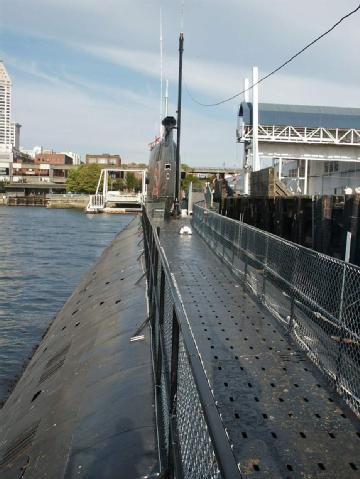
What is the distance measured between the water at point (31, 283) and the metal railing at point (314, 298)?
6163mm

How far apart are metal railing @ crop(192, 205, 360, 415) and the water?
6163mm

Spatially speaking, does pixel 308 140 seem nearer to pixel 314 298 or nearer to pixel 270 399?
pixel 314 298

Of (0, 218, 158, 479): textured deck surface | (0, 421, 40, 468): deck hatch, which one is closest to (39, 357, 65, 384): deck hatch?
(0, 218, 158, 479): textured deck surface

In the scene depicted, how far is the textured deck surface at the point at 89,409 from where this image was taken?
4625 millimetres

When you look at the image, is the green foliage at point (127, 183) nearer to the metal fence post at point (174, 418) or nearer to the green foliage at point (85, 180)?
the green foliage at point (85, 180)

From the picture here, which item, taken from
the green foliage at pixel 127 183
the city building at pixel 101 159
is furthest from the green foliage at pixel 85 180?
the city building at pixel 101 159

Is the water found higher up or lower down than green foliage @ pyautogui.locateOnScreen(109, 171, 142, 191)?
lower down

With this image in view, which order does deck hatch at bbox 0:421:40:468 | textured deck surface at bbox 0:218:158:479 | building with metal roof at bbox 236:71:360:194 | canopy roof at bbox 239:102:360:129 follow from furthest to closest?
canopy roof at bbox 239:102:360:129, building with metal roof at bbox 236:71:360:194, deck hatch at bbox 0:421:40:468, textured deck surface at bbox 0:218:158:479

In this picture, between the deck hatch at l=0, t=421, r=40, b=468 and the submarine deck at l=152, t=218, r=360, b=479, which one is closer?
the submarine deck at l=152, t=218, r=360, b=479

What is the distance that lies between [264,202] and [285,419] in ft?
56.7

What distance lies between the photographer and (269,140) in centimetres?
3800

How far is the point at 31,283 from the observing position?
23047mm

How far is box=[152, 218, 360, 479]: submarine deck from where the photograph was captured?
A: 3.92 m

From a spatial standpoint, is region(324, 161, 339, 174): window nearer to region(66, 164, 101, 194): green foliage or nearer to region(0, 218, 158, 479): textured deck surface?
region(0, 218, 158, 479): textured deck surface
